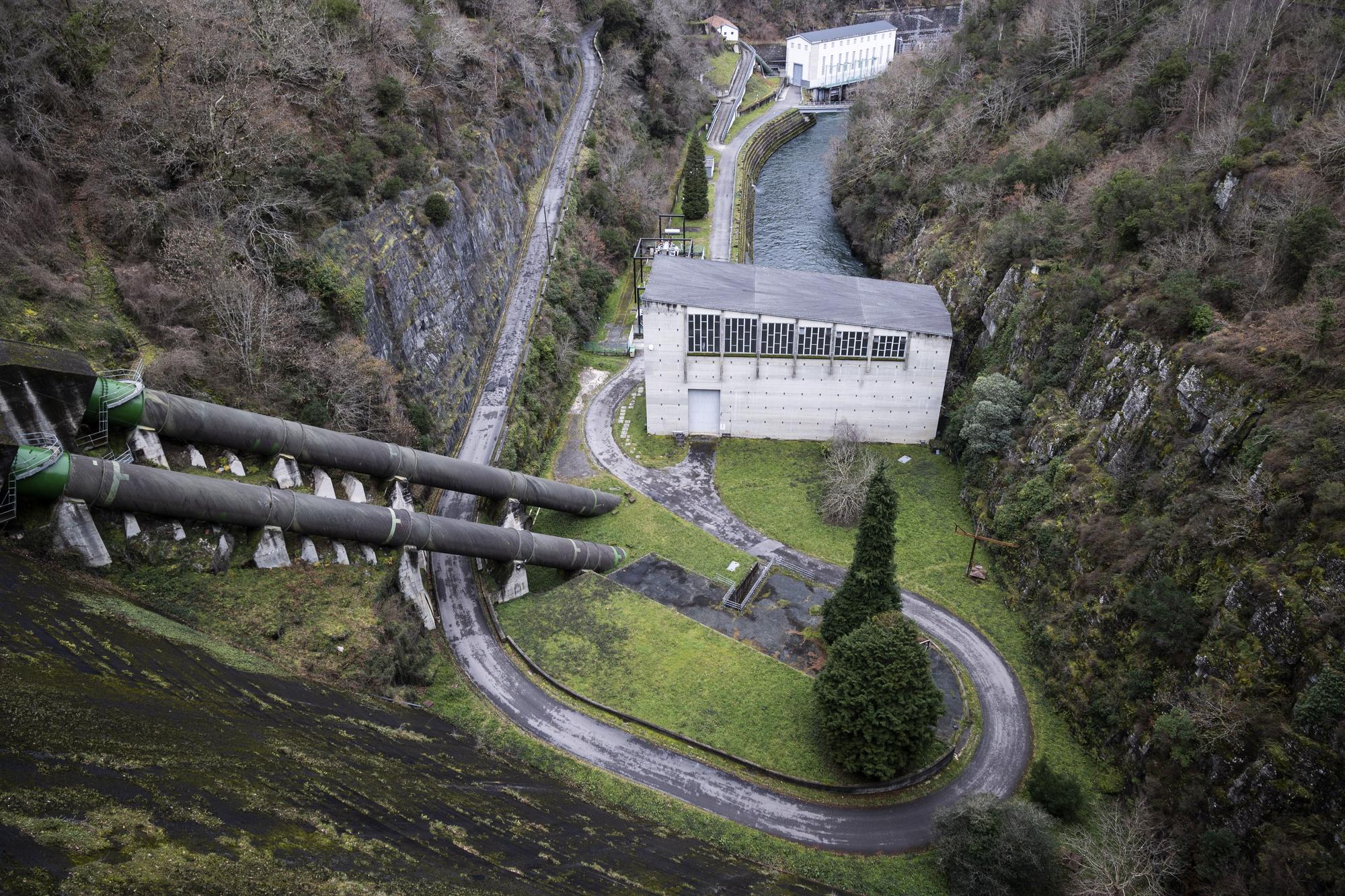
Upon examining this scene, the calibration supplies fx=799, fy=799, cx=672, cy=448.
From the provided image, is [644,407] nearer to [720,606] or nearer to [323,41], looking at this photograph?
[720,606]

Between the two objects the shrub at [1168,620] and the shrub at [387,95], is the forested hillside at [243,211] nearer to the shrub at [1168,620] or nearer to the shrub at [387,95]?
the shrub at [387,95]

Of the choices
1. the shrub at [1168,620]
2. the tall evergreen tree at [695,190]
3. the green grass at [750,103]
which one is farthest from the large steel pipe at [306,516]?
the green grass at [750,103]

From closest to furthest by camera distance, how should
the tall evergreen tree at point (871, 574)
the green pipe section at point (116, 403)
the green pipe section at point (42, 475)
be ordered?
the green pipe section at point (42, 475) → the green pipe section at point (116, 403) → the tall evergreen tree at point (871, 574)

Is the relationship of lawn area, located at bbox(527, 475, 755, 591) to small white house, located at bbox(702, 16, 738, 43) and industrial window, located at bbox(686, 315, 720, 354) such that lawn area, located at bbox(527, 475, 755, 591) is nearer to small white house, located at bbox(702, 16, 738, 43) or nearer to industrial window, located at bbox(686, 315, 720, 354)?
industrial window, located at bbox(686, 315, 720, 354)

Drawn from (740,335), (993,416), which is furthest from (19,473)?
(993,416)

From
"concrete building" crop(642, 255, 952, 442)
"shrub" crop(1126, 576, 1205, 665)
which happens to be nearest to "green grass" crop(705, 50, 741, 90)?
"concrete building" crop(642, 255, 952, 442)

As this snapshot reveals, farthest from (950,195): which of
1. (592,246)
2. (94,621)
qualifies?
(94,621)

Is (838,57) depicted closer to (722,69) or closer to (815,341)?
(722,69)
